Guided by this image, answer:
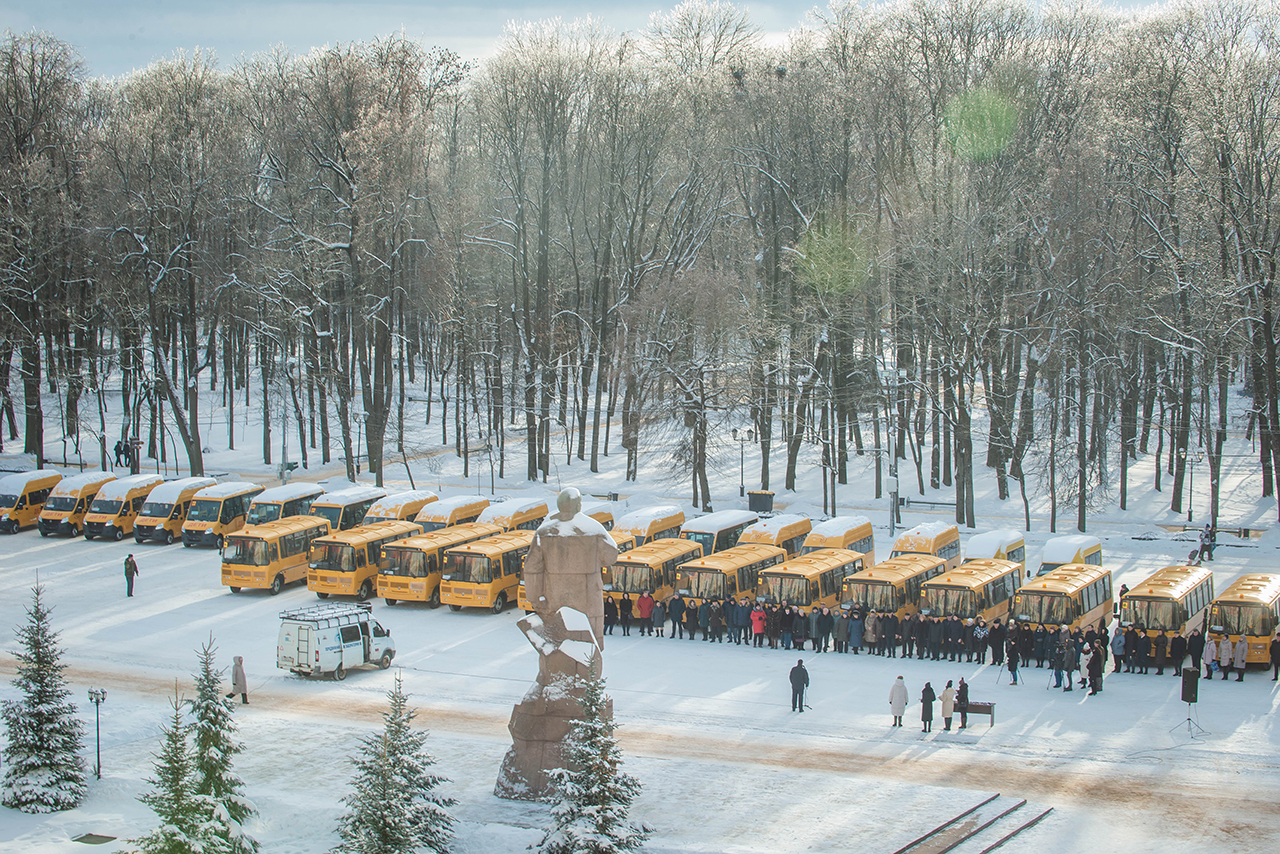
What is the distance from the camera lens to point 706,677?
24062mm

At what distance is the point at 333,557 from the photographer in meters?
31.5

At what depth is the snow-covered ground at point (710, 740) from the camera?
15.4m

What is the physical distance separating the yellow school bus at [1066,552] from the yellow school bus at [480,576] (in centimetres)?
1471

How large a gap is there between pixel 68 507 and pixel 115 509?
7.14ft

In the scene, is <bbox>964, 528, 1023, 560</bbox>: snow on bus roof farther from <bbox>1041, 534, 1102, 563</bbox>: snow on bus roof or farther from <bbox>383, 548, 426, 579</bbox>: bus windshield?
<bbox>383, 548, 426, 579</bbox>: bus windshield

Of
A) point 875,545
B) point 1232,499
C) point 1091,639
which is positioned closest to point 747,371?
point 875,545

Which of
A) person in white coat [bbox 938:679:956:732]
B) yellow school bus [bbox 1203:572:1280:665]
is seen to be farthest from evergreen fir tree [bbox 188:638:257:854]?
yellow school bus [bbox 1203:572:1280:665]

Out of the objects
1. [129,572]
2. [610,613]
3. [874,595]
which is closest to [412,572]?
[610,613]

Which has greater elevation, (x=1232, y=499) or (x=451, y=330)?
(x=451, y=330)

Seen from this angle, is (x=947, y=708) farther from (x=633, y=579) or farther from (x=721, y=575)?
(x=633, y=579)

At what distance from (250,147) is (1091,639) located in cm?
5447

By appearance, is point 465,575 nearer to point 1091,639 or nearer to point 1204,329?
point 1091,639

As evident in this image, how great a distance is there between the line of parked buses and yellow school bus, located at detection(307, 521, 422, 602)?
0.05m

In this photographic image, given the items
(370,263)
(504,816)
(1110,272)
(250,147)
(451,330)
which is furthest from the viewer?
(250,147)
